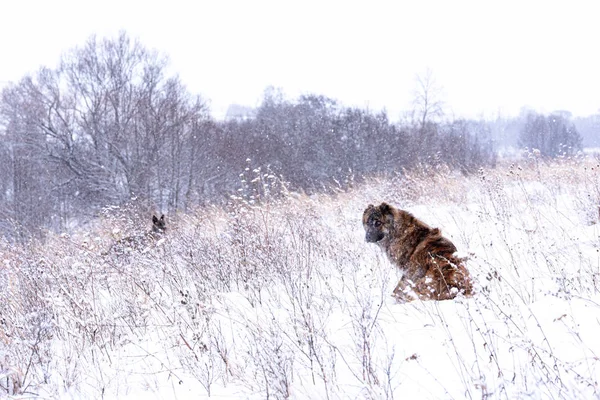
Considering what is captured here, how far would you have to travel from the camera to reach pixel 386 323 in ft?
10.1

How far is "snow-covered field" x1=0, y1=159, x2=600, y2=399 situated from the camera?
223 cm

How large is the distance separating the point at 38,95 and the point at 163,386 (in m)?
26.5

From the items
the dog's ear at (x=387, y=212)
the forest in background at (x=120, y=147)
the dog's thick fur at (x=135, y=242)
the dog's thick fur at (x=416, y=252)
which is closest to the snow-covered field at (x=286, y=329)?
the dog's thick fur at (x=416, y=252)

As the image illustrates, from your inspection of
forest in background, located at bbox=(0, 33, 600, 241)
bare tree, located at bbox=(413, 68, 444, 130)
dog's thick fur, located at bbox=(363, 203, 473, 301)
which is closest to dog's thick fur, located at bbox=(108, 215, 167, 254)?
dog's thick fur, located at bbox=(363, 203, 473, 301)

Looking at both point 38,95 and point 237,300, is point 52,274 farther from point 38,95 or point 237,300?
point 38,95

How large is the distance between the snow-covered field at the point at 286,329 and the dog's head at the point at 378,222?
12.5 inches

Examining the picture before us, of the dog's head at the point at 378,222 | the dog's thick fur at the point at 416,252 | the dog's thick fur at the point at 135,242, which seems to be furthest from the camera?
the dog's thick fur at the point at 135,242

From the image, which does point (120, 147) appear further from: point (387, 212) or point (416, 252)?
point (416, 252)

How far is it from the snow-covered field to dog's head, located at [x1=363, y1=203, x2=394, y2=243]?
318 mm

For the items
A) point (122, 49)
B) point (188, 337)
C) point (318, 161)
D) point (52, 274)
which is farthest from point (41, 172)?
point (188, 337)

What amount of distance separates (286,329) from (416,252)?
69.9 inches

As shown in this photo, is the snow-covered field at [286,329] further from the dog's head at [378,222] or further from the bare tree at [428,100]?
the bare tree at [428,100]

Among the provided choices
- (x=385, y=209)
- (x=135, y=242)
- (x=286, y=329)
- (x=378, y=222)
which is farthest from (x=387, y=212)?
(x=135, y=242)

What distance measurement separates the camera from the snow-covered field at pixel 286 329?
2.23 metres
